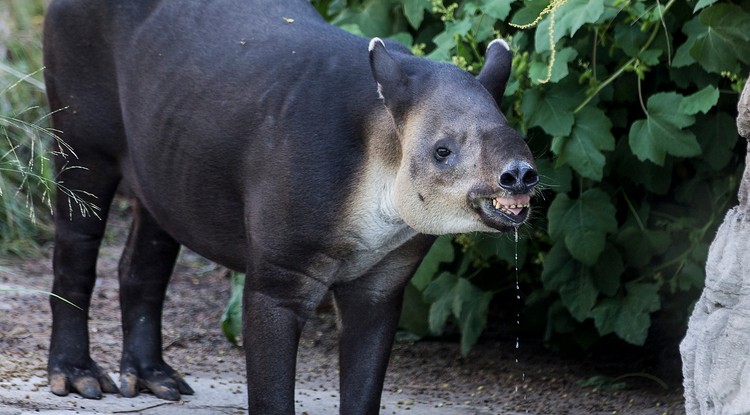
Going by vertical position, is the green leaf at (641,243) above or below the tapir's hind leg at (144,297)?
above

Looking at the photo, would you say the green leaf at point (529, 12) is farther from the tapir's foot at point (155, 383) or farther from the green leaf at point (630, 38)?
the tapir's foot at point (155, 383)

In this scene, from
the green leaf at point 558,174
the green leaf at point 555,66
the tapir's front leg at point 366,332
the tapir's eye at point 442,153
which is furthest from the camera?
the green leaf at point 558,174

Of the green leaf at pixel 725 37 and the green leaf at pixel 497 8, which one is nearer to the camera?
the green leaf at pixel 725 37

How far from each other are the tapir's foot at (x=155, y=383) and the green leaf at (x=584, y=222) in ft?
5.83

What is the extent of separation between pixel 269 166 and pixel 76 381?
1.56 meters

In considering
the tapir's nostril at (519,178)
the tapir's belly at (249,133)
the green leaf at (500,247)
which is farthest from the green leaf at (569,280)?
the tapir's nostril at (519,178)

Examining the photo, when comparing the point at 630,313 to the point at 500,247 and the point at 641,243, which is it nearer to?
the point at 641,243

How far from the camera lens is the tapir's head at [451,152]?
12.5 feet

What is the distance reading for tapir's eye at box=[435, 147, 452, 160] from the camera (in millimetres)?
3976

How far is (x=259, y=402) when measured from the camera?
444 cm

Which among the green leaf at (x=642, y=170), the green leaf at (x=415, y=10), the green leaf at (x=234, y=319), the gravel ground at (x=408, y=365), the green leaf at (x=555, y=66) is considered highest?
the green leaf at (x=415, y=10)

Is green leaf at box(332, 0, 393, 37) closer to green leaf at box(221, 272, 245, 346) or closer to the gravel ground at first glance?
green leaf at box(221, 272, 245, 346)

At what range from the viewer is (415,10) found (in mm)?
5711

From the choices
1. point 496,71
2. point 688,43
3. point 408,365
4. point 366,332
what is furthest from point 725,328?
point 408,365
